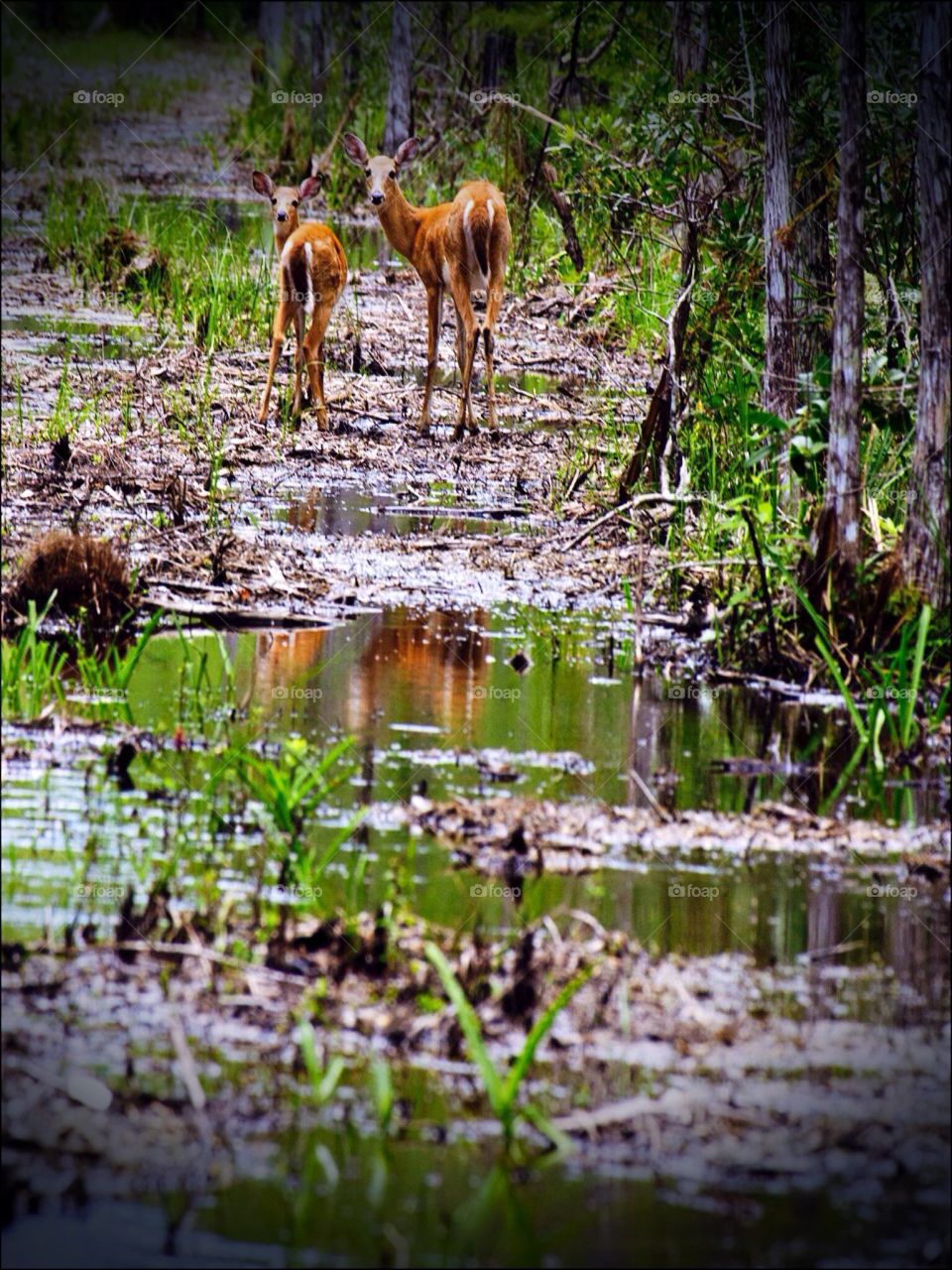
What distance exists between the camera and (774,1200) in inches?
173

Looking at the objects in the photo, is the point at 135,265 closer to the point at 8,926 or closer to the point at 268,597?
the point at 268,597

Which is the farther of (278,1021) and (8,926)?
(8,926)

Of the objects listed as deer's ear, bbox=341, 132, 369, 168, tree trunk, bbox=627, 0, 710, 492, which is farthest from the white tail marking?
tree trunk, bbox=627, 0, 710, 492

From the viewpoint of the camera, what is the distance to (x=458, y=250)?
1391cm

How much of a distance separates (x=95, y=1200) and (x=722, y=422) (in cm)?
782

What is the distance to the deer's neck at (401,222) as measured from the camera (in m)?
14.3

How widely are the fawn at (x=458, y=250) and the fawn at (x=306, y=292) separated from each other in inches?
20.0

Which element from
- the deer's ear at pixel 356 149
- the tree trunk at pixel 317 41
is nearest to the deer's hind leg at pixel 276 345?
the deer's ear at pixel 356 149

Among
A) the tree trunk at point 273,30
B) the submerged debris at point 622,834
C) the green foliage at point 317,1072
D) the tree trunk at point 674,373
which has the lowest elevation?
the green foliage at point 317,1072

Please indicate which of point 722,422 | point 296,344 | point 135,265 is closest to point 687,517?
point 722,422

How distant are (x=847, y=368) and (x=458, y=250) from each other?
5.48m

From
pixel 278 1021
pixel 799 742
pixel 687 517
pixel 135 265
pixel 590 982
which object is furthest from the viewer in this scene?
pixel 135 265

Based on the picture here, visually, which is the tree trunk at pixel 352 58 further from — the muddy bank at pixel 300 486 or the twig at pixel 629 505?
the twig at pixel 629 505

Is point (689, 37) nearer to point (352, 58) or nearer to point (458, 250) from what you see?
point (458, 250)
